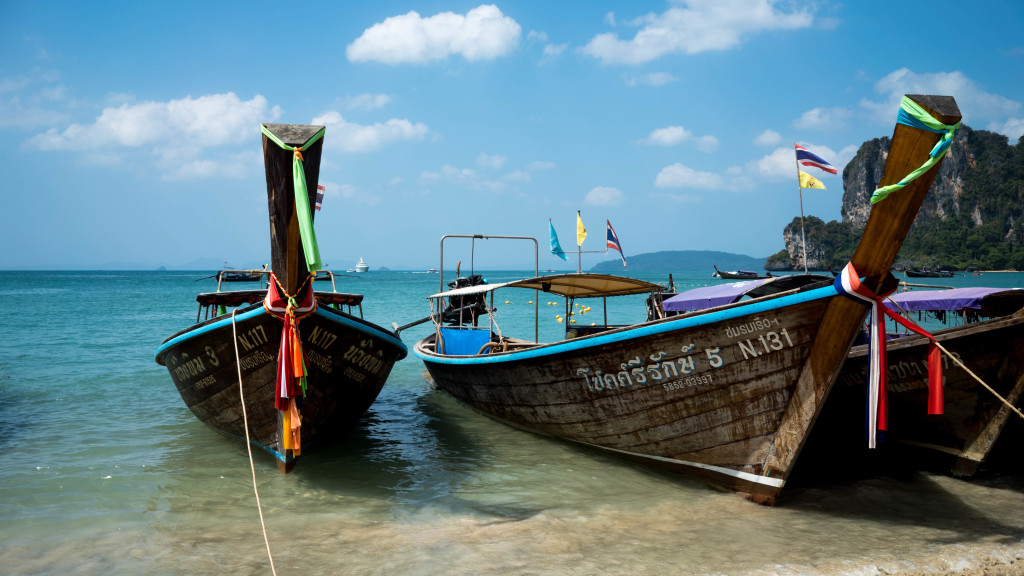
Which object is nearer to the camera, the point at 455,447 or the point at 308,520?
the point at 308,520

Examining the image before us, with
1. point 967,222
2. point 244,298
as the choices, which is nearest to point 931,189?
point 967,222

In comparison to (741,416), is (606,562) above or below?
below

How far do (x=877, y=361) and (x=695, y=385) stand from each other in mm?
1451

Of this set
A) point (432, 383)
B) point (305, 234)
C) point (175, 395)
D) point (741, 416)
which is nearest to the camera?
point (305, 234)

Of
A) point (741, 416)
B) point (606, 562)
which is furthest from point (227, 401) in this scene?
point (741, 416)

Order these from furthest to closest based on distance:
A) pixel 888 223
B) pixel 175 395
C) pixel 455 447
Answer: pixel 175 395 < pixel 455 447 < pixel 888 223

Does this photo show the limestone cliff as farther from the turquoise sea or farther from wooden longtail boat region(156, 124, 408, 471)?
wooden longtail boat region(156, 124, 408, 471)

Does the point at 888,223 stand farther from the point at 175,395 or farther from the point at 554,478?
the point at 175,395

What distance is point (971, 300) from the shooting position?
8.96 metres

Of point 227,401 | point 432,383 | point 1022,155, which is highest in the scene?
point 1022,155

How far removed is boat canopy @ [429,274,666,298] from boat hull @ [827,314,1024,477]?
107 inches

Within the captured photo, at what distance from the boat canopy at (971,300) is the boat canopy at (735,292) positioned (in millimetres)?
1291

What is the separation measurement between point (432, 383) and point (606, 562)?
8.61 m

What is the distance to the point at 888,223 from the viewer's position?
4301mm
